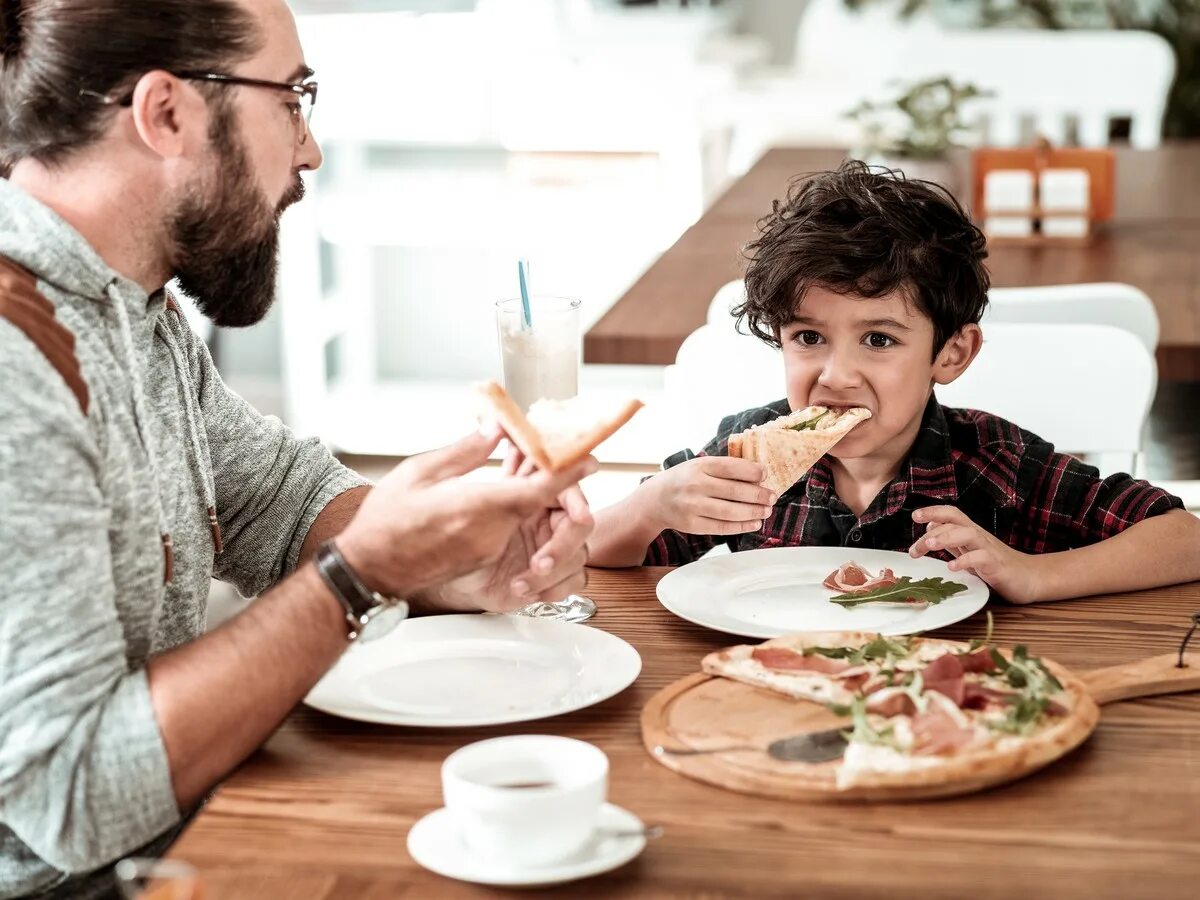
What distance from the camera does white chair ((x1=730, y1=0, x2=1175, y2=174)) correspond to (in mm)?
4781

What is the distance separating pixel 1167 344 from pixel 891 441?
29.5 inches

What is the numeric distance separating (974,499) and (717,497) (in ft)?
1.21

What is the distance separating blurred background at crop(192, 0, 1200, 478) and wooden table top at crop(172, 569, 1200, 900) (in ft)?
10.8

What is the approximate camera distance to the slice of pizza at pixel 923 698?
3.69 ft

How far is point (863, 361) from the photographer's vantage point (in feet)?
6.10

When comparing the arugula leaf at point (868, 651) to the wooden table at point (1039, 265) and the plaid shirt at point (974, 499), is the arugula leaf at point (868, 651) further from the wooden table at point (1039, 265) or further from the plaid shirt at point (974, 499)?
the wooden table at point (1039, 265)

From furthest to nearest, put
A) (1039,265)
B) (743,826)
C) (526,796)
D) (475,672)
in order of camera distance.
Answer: (1039,265) < (475,672) < (743,826) < (526,796)

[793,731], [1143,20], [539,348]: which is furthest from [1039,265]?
[1143,20]

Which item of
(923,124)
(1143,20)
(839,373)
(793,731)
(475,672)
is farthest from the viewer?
(1143,20)

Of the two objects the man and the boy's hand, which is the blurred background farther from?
the man

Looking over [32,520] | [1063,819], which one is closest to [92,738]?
[32,520]

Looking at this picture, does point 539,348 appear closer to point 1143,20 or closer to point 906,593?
point 906,593

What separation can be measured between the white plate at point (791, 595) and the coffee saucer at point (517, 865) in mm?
425

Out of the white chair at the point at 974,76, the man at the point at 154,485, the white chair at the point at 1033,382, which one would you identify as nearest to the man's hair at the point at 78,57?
the man at the point at 154,485
